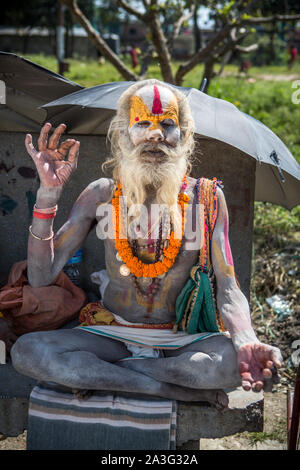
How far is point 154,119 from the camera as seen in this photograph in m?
2.82

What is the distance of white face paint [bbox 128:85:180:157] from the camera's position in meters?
2.81

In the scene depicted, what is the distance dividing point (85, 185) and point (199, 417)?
1967mm

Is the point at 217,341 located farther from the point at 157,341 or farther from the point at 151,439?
the point at 151,439

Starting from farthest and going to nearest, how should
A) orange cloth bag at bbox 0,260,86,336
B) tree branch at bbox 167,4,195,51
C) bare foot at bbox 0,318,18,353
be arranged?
tree branch at bbox 167,4,195,51, bare foot at bbox 0,318,18,353, orange cloth bag at bbox 0,260,86,336

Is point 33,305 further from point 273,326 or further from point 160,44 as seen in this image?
point 160,44

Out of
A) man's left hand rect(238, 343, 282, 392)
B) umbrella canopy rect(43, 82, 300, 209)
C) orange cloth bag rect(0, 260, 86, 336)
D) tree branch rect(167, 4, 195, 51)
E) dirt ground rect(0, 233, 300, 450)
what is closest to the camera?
man's left hand rect(238, 343, 282, 392)

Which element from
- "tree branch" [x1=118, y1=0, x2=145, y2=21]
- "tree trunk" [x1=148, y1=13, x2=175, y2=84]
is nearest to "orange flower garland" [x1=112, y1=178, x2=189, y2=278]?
"tree trunk" [x1=148, y1=13, x2=175, y2=84]

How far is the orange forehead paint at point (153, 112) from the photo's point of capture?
2822mm

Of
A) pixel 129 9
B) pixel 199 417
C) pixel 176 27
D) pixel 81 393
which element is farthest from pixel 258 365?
pixel 176 27

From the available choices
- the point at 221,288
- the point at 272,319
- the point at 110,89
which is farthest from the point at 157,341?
the point at 272,319

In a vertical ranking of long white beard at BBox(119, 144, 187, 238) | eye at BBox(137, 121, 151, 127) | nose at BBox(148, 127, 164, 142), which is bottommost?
long white beard at BBox(119, 144, 187, 238)

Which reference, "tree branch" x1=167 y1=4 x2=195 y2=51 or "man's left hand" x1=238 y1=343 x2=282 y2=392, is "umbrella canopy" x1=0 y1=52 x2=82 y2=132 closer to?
"man's left hand" x1=238 y1=343 x2=282 y2=392

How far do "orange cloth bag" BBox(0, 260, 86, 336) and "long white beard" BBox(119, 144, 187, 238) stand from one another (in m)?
0.82
